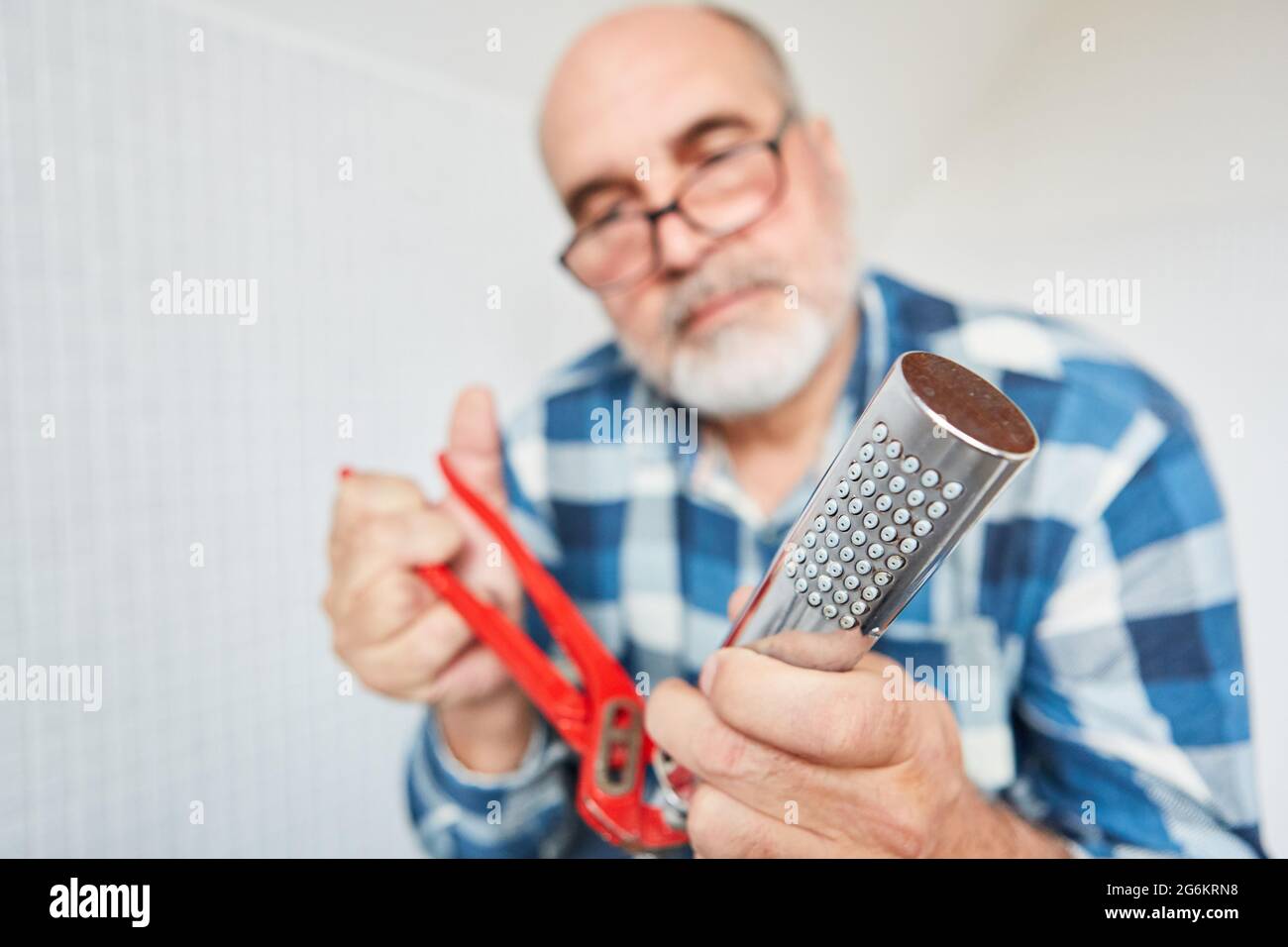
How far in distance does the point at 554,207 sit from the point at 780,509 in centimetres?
44

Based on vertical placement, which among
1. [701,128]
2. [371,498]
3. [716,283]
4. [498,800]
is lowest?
[498,800]

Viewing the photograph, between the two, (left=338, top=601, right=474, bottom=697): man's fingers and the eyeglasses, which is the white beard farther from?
(left=338, top=601, right=474, bottom=697): man's fingers

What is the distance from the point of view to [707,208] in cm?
54

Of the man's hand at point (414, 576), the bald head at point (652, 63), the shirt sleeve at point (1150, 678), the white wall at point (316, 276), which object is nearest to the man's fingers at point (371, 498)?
the man's hand at point (414, 576)

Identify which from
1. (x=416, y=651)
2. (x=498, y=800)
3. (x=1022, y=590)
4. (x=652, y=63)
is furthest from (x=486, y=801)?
(x=652, y=63)

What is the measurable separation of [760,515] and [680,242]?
0.22 meters

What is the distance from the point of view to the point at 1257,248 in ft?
2.66

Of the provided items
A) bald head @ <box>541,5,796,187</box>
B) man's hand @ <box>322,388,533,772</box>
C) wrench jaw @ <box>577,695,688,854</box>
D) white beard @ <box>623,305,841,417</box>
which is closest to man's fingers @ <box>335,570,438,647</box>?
man's hand @ <box>322,388,533,772</box>

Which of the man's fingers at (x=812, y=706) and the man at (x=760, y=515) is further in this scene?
the man at (x=760, y=515)

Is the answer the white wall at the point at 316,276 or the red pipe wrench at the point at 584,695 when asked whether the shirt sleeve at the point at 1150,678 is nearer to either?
the red pipe wrench at the point at 584,695

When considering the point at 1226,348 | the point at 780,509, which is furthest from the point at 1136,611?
A: the point at 1226,348

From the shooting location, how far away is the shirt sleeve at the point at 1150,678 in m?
0.45

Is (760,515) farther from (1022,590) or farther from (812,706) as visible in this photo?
(812,706)
